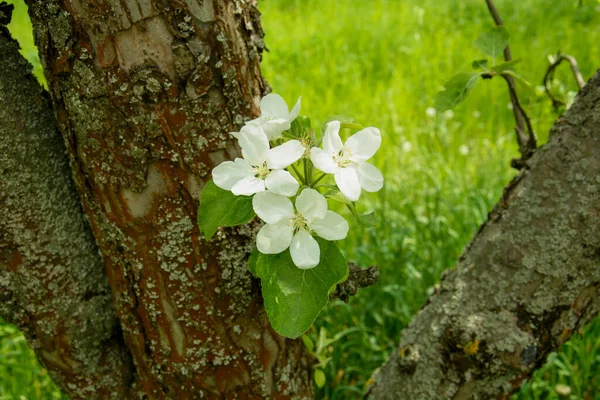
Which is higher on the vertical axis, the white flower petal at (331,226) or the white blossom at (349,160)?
the white blossom at (349,160)

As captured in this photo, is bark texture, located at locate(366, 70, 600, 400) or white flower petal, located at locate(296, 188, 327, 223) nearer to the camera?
white flower petal, located at locate(296, 188, 327, 223)

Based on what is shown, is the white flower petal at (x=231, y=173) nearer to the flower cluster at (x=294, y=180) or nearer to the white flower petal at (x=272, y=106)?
the flower cluster at (x=294, y=180)

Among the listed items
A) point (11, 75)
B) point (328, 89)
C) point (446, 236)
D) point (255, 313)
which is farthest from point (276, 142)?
point (328, 89)

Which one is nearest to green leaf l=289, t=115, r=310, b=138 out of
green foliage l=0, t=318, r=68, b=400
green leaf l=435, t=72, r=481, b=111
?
green leaf l=435, t=72, r=481, b=111

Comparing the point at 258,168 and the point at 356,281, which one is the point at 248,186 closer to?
the point at 258,168

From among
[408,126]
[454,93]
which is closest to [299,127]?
[454,93]

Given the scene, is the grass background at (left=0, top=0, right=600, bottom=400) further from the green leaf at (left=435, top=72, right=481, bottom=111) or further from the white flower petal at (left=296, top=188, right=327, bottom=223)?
the white flower petal at (left=296, top=188, right=327, bottom=223)

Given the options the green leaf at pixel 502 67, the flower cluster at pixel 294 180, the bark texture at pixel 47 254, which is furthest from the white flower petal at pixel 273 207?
the green leaf at pixel 502 67
